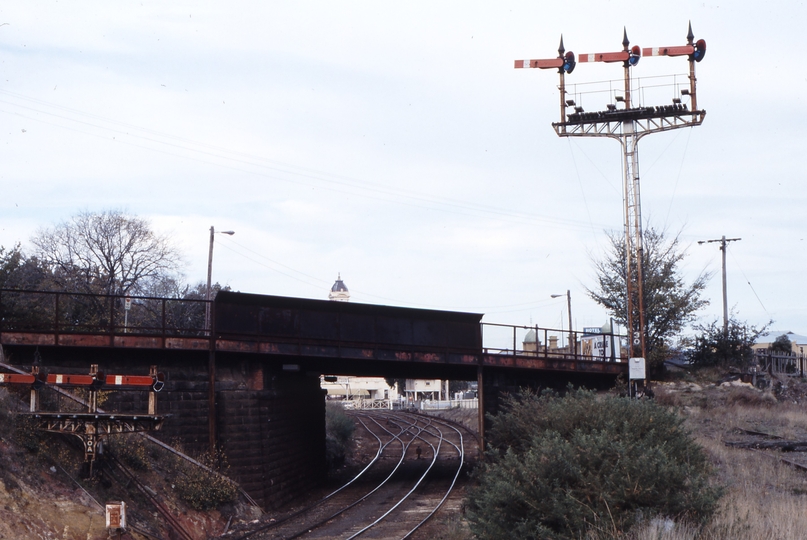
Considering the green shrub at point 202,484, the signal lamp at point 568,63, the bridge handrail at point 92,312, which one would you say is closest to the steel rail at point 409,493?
the green shrub at point 202,484

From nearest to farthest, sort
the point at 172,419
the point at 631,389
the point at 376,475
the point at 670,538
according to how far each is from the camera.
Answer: the point at 670,538 → the point at 172,419 → the point at 631,389 → the point at 376,475

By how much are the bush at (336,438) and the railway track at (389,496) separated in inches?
56.8

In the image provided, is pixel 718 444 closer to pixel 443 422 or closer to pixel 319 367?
pixel 319 367

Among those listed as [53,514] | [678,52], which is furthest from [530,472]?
[678,52]

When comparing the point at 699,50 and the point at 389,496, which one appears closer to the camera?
the point at 389,496

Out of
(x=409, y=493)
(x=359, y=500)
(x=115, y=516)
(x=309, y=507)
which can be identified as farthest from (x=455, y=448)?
(x=115, y=516)

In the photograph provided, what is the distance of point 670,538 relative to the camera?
30.3 feet

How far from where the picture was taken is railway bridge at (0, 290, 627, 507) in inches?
788

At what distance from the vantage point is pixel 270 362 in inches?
889

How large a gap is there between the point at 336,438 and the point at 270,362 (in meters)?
16.4

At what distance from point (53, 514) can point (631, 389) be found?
18832 millimetres

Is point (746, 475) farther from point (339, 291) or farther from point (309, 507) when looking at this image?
point (339, 291)

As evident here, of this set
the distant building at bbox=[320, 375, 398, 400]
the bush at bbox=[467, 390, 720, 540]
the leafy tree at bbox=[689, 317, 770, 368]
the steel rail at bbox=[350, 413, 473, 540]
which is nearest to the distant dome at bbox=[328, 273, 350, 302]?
the distant building at bbox=[320, 375, 398, 400]

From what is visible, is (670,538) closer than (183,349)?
Yes
